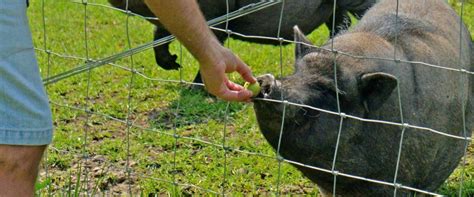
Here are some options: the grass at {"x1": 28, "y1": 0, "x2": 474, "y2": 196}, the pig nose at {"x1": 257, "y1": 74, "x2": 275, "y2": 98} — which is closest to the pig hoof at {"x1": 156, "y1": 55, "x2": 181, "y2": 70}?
the grass at {"x1": 28, "y1": 0, "x2": 474, "y2": 196}

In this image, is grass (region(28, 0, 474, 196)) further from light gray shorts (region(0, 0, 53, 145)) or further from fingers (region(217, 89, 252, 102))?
light gray shorts (region(0, 0, 53, 145))

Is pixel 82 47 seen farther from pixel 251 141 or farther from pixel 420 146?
pixel 420 146

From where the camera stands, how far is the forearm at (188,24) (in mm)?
2588

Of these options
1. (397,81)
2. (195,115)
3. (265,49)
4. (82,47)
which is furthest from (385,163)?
(82,47)

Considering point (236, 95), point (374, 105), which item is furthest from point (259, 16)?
point (236, 95)

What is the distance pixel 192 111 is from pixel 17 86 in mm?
4129

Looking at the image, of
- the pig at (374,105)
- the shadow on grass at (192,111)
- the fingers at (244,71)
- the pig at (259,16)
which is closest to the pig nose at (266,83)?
the pig at (374,105)

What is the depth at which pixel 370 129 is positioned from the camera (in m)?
4.05

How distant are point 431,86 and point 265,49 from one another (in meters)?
4.35

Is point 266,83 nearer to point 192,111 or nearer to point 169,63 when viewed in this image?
point 192,111

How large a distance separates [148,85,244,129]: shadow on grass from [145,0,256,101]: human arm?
11.0 ft

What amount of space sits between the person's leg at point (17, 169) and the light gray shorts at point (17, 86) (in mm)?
30

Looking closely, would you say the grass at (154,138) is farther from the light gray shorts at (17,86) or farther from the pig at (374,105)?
the light gray shorts at (17,86)

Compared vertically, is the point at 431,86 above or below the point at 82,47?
below
